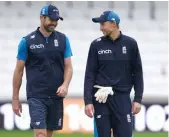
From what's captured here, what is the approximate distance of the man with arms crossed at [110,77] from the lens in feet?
28.2

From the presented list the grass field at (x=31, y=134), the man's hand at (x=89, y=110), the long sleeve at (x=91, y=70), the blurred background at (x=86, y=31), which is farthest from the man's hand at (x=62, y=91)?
the blurred background at (x=86, y=31)

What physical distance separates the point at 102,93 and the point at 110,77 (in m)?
0.25

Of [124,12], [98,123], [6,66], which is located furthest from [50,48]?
[124,12]

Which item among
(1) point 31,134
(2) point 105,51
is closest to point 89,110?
(2) point 105,51

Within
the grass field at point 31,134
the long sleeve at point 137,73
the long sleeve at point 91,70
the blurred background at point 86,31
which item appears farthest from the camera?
the blurred background at point 86,31

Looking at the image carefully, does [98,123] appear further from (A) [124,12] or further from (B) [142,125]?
(A) [124,12]

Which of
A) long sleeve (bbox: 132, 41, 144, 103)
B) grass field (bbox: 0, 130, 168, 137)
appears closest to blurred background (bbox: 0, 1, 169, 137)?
grass field (bbox: 0, 130, 168, 137)

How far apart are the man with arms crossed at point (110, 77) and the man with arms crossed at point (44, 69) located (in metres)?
0.39

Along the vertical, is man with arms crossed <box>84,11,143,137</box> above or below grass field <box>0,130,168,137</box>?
above

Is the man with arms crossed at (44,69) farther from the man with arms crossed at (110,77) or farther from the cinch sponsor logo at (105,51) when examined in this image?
the cinch sponsor logo at (105,51)

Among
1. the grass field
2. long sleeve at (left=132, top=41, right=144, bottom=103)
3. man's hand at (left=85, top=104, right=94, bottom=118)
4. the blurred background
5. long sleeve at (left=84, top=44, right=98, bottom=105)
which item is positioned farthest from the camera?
the blurred background

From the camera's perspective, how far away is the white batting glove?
27.9ft

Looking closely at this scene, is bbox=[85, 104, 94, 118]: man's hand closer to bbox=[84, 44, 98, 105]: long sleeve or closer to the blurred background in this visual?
bbox=[84, 44, 98, 105]: long sleeve

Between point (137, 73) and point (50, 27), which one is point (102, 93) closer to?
point (137, 73)
